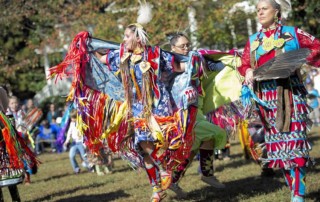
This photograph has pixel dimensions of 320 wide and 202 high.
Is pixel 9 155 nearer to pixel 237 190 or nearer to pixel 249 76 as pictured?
pixel 237 190

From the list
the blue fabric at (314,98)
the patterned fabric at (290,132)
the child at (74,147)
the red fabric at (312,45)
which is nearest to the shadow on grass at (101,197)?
the patterned fabric at (290,132)

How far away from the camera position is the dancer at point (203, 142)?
20.0 ft

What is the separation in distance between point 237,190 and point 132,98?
1680 mm

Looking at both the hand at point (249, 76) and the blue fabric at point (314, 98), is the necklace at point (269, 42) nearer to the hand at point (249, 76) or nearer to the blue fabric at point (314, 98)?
the hand at point (249, 76)

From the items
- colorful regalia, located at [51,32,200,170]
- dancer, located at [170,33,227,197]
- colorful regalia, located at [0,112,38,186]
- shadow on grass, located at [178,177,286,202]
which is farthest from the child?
colorful regalia, located at [51,32,200,170]

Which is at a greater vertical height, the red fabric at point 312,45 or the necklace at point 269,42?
the necklace at point 269,42

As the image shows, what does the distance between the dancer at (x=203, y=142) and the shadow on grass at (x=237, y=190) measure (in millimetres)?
130

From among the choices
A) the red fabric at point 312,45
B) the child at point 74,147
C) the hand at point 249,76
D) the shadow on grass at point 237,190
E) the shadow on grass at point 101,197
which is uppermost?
the red fabric at point 312,45

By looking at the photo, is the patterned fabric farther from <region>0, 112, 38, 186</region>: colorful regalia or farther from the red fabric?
<region>0, 112, 38, 186</region>: colorful regalia

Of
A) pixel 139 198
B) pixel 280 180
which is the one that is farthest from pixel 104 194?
pixel 280 180

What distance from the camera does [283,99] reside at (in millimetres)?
4922

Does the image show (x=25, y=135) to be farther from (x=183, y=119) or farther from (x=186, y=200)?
(x=183, y=119)

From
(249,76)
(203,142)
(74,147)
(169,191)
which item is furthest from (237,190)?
(74,147)

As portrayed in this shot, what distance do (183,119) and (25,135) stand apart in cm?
425
